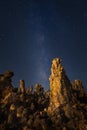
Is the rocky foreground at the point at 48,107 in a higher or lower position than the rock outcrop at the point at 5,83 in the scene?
lower

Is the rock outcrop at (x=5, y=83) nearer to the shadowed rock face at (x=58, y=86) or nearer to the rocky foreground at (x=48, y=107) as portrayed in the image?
the rocky foreground at (x=48, y=107)

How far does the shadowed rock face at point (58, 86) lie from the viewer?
150 m

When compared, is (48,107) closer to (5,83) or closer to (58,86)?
(58,86)

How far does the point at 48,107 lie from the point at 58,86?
12.7 m

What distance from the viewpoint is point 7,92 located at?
16225 centimetres

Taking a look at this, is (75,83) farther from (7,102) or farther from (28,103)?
(7,102)

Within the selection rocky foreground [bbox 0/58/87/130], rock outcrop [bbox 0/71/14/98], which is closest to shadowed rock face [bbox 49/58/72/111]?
rocky foreground [bbox 0/58/87/130]

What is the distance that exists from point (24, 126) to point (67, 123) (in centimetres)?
1967

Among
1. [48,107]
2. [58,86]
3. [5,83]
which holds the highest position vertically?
[5,83]

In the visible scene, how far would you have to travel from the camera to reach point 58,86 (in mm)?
154125

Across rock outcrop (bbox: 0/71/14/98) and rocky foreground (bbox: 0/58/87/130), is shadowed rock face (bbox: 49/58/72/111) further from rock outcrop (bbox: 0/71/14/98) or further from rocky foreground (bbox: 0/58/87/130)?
rock outcrop (bbox: 0/71/14/98)

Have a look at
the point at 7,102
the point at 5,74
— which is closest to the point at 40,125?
the point at 7,102

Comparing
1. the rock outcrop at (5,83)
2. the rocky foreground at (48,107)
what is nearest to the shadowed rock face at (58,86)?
the rocky foreground at (48,107)

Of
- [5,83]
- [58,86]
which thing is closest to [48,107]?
[58,86]
